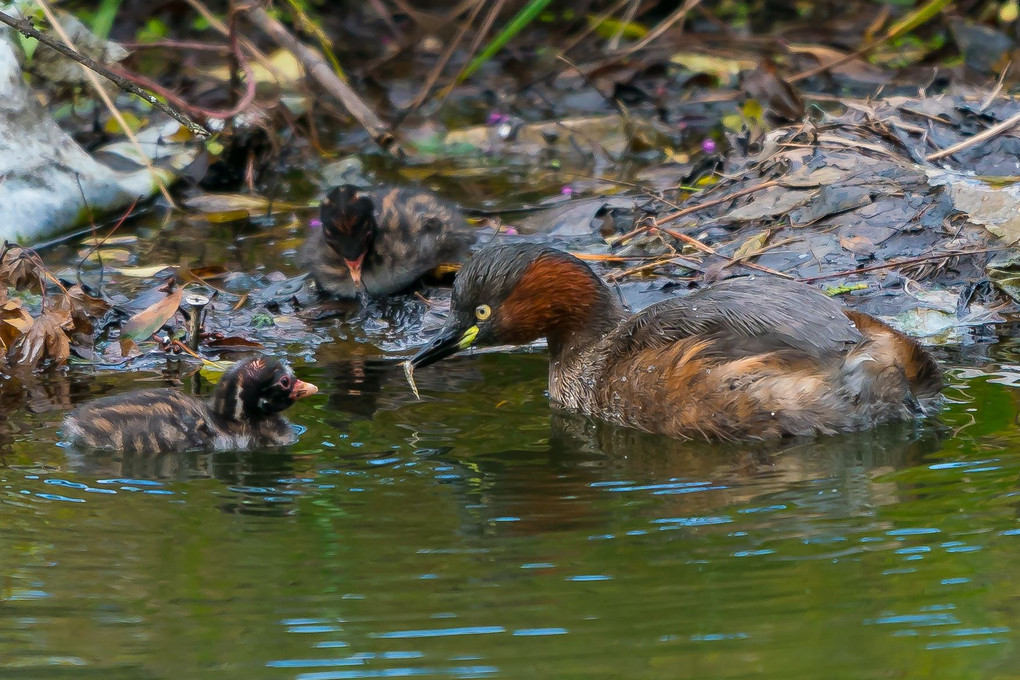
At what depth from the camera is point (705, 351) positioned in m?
5.14

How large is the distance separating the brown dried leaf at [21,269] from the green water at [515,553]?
1109 millimetres

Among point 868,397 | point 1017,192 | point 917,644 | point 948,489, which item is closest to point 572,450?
point 868,397

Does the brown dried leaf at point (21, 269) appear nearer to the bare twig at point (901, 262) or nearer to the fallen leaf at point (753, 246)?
the fallen leaf at point (753, 246)

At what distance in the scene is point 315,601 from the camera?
12.1ft

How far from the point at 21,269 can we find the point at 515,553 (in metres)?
3.51

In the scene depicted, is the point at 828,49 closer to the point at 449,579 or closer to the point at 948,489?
the point at 948,489

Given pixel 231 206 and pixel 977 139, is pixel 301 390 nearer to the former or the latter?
pixel 231 206

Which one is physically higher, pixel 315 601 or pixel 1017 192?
pixel 1017 192

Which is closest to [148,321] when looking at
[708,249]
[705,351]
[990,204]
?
[708,249]

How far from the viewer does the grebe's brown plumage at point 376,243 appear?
722 centimetres

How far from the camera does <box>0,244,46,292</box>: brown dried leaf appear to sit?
6.39 metres

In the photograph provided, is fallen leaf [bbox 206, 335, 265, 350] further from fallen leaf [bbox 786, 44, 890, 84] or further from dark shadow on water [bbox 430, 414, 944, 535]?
fallen leaf [bbox 786, 44, 890, 84]

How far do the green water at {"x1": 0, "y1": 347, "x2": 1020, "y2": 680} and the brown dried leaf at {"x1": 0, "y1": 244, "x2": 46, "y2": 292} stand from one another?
1.11m

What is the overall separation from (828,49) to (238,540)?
7795mm
